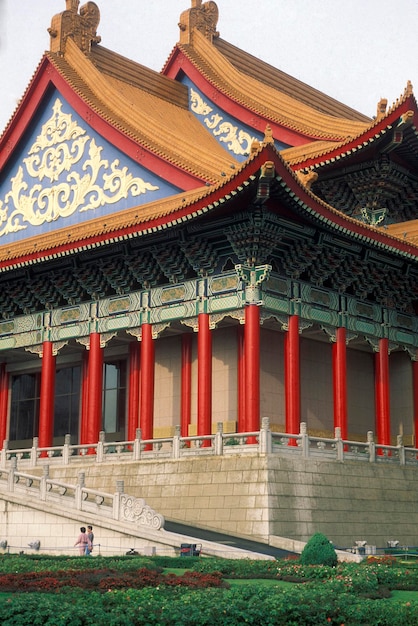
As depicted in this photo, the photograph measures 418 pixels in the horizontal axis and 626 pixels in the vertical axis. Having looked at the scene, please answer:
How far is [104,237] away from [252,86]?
10.8 meters

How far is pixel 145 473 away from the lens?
2533 cm

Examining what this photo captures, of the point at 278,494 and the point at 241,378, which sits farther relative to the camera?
the point at 241,378

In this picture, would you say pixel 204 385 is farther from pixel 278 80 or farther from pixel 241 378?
pixel 278 80

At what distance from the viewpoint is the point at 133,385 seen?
31109mm

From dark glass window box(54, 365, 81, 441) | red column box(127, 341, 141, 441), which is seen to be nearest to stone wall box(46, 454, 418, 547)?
red column box(127, 341, 141, 441)

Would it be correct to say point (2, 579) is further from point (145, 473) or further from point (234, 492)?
point (145, 473)

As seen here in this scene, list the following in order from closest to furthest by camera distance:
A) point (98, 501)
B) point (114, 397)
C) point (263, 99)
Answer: point (98, 501) → point (114, 397) → point (263, 99)

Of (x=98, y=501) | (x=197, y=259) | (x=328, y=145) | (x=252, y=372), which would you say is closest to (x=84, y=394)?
(x=197, y=259)

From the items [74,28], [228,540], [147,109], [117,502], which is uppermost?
[74,28]

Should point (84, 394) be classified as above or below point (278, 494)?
above

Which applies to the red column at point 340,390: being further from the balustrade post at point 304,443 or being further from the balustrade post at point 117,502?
the balustrade post at point 117,502

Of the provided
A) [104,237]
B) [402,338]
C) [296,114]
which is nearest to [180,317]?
[104,237]

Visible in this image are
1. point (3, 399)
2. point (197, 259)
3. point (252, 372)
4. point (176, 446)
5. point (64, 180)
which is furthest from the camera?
point (3, 399)

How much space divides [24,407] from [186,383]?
8.06 meters
